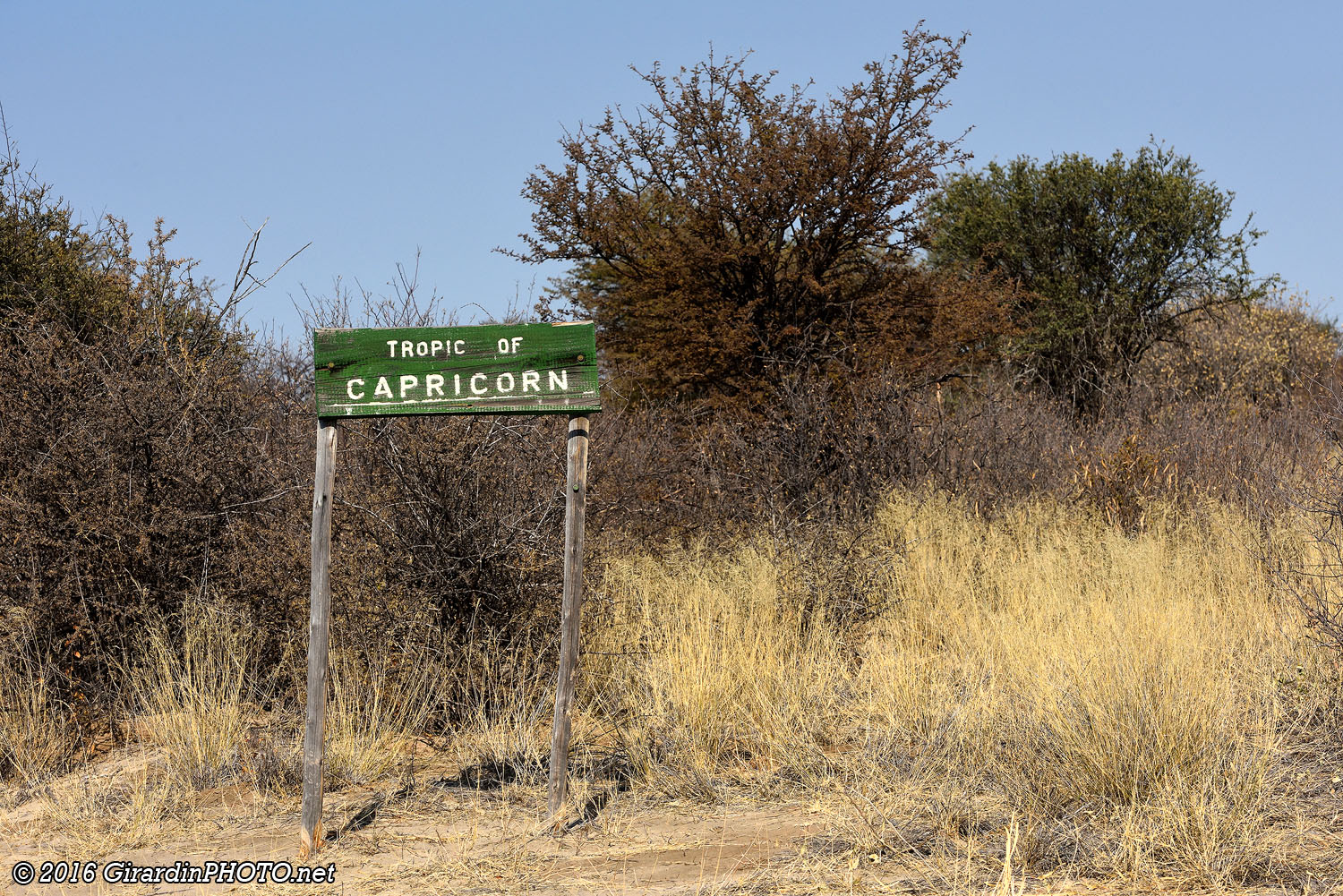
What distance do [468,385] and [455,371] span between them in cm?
8

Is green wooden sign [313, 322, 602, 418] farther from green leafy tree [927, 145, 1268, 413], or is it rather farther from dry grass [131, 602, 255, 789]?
green leafy tree [927, 145, 1268, 413]

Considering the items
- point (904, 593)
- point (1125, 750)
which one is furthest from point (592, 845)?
point (904, 593)

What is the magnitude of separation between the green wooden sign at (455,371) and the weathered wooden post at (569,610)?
195 millimetres

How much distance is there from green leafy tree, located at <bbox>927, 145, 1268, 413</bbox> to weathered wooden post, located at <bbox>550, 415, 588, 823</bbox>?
17.7m

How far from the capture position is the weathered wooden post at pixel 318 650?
4777 mm

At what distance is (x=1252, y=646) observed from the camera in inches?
257

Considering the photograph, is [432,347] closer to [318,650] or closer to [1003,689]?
[318,650]

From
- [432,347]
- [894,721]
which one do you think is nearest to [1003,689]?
[894,721]

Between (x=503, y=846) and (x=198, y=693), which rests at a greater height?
(x=198, y=693)

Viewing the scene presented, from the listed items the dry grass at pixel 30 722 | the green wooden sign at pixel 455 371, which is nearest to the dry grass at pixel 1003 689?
the green wooden sign at pixel 455 371

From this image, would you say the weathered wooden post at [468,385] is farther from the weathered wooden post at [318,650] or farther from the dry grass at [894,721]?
the dry grass at [894,721]

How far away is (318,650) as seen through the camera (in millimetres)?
4863

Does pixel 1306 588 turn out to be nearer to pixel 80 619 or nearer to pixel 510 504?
pixel 510 504

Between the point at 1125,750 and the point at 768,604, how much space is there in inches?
132
